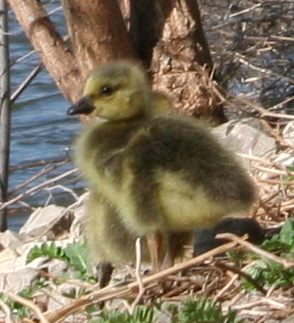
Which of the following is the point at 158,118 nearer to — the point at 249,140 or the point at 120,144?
the point at 120,144

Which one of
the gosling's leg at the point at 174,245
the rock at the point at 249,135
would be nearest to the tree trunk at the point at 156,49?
the rock at the point at 249,135

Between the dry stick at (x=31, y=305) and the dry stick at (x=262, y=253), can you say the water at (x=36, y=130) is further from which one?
the dry stick at (x=262, y=253)

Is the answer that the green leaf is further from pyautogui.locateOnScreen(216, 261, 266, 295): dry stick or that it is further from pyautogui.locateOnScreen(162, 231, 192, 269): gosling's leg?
pyautogui.locateOnScreen(216, 261, 266, 295): dry stick

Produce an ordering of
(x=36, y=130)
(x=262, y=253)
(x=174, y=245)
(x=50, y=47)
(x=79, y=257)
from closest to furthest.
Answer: (x=262, y=253)
(x=174, y=245)
(x=79, y=257)
(x=50, y=47)
(x=36, y=130)

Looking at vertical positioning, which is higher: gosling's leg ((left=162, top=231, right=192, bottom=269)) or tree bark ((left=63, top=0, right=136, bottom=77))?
tree bark ((left=63, top=0, right=136, bottom=77))

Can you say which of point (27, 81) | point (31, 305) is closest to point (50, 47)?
point (27, 81)

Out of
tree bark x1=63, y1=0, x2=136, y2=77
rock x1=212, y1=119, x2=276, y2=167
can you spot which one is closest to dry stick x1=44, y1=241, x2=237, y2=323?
rock x1=212, y1=119, x2=276, y2=167

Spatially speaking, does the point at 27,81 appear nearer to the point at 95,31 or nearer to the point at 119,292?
the point at 95,31
